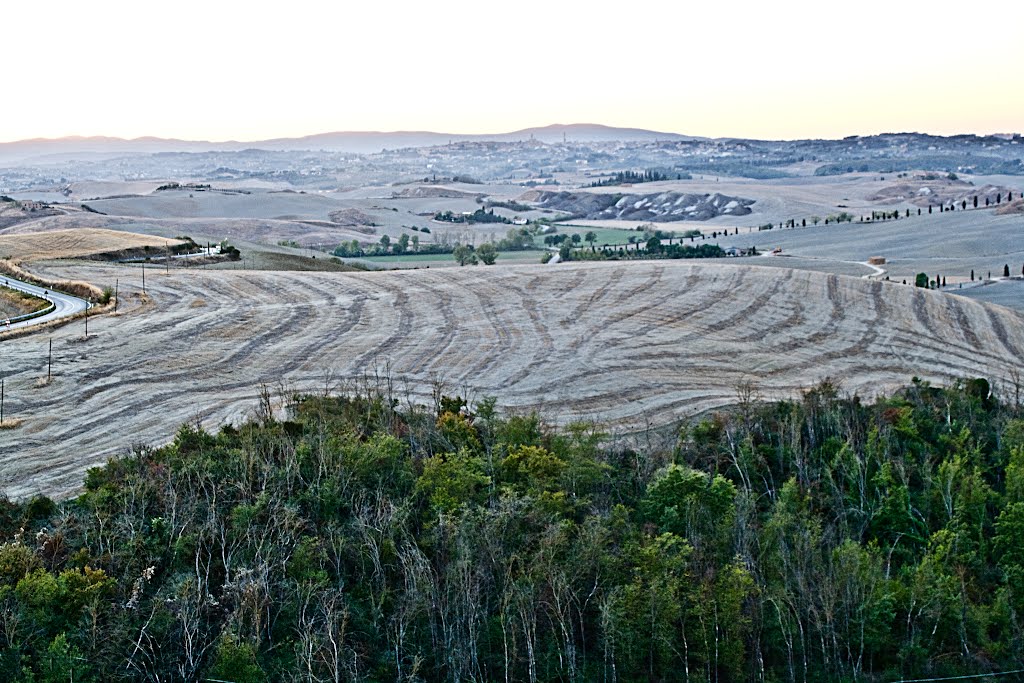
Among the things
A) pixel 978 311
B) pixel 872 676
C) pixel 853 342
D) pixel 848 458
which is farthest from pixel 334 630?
pixel 978 311

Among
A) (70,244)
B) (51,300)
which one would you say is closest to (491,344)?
(51,300)

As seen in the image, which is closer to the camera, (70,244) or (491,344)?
(491,344)

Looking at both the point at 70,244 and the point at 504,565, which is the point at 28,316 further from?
the point at 504,565

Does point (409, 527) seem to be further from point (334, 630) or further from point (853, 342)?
point (853, 342)

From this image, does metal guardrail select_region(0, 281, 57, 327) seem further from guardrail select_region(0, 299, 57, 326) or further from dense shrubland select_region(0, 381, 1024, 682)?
dense shrubland select_region(0, 381, 1024, 682)

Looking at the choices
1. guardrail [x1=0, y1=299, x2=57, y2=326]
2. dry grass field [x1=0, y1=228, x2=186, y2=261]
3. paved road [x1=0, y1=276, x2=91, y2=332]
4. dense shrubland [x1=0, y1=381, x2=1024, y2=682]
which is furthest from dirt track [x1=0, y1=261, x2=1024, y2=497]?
dry grass field [x1=0, y1=228, x2=186, y2=261]

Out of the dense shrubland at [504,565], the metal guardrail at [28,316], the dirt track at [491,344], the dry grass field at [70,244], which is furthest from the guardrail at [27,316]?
the dense shrubland at [504,565]
